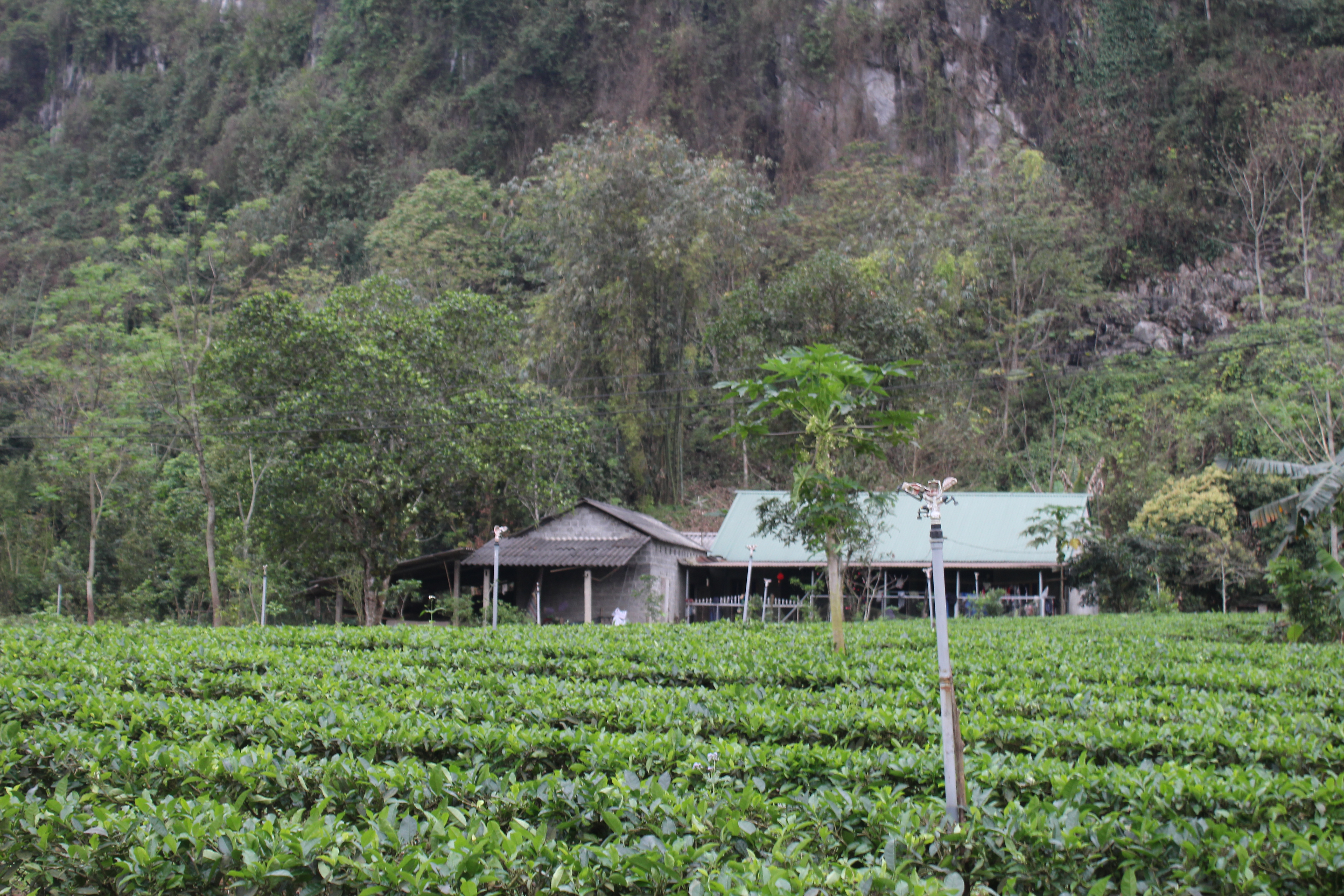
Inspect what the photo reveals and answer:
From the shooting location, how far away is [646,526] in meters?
25.6

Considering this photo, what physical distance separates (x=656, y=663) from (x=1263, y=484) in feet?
72.9

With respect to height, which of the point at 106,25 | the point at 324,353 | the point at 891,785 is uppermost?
the point at 106,25

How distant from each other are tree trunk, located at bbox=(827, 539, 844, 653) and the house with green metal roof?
1294 centimetres

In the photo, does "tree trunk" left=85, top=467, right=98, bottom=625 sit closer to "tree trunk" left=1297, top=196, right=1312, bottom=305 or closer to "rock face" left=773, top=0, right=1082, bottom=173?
"rock face" left=773, top=0, right=1082, bottom=173

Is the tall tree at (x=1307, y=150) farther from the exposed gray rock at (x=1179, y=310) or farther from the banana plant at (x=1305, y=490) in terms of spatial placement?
the banana plant at (x=1305, y=490)

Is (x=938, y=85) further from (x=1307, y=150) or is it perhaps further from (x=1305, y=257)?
(x=1305, y=257)

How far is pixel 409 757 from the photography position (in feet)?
18.2

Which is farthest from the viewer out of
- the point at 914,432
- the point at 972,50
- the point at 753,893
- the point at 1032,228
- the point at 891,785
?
the point at 972,50

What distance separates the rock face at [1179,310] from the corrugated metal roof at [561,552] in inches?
863

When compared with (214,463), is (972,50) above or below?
above

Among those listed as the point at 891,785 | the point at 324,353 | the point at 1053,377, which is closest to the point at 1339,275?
the point at 1053,377

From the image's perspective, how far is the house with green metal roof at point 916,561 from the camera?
81.9 ft

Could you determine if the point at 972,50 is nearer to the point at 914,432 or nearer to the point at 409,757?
the point at 914,432

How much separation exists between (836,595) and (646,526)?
14.9m
